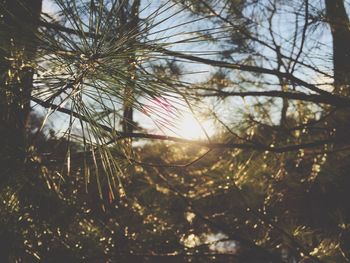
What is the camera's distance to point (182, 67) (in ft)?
6.53

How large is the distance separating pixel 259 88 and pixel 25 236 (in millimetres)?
1108

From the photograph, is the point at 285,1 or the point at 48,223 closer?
the point at 48,223

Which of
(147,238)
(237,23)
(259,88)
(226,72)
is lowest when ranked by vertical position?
(147,238)

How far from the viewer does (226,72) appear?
6.04 feet

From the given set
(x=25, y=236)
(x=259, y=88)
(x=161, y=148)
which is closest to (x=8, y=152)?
(x=25, y=236)

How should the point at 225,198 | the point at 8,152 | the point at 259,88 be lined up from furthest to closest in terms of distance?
the point at 225,198
the point at 259,88
the point at 8,152

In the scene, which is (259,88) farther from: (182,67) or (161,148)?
(161,148)

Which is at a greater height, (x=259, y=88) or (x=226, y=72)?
(x=226, y=72)

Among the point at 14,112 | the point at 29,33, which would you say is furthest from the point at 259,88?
the point at 29,33

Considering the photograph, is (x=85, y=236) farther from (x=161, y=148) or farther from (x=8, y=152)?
(x=161, y=148)

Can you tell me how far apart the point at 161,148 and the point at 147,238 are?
40.7 inches

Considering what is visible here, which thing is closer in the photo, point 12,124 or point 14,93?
point 14,93

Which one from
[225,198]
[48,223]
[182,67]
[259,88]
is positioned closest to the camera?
[48,223]

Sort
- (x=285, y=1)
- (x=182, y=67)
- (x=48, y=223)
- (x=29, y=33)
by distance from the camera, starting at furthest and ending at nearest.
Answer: (x=182, y=67) → (x=285, y=1) → (x=48, y=223) → (x=29, y=33)
